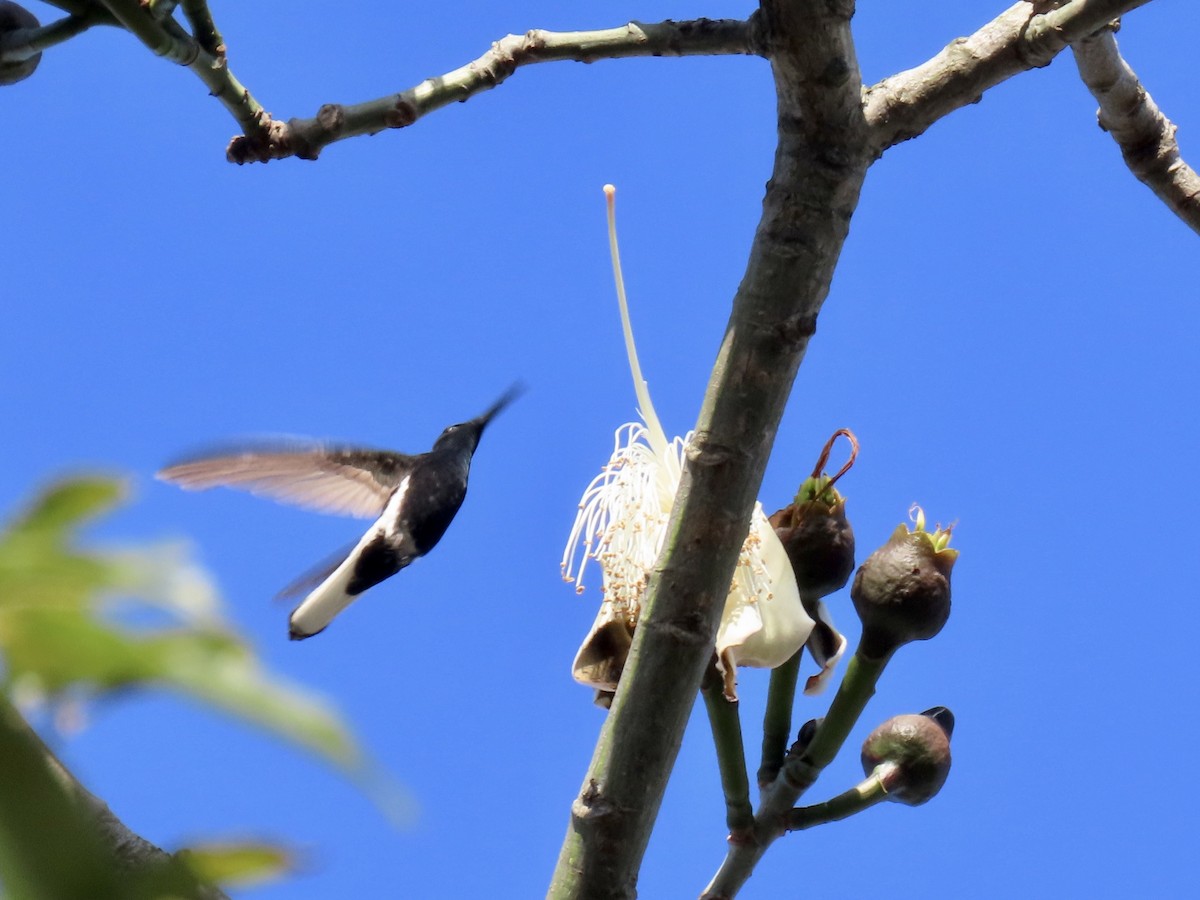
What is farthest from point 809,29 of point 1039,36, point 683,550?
point 683,550

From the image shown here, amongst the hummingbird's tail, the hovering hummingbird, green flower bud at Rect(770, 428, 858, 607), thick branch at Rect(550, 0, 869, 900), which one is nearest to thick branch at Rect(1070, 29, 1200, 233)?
green flower bud at Rect(770, 428, 858, 607)

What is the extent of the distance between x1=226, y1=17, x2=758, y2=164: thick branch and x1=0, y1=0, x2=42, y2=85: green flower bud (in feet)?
1.19

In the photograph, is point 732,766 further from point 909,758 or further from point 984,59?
point 984,59

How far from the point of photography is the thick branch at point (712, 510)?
178cm

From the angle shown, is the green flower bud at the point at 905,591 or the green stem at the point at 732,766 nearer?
the green stem at the point at 732,766

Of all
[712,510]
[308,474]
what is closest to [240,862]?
[712,510]

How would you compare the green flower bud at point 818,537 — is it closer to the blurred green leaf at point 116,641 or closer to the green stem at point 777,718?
the green stem at point 777,718

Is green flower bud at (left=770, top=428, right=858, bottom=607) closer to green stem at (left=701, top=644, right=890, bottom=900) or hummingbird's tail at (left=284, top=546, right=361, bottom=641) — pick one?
green stem at (left=701, top=644, right=890, bottom=900)

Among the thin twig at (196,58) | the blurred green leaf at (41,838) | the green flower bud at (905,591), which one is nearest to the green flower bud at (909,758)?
the green flower bud at (905,591)

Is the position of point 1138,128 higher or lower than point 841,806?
higher

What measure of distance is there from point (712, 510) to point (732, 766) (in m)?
0.65

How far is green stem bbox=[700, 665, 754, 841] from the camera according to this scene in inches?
87.0

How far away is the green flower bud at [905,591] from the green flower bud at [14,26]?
1817 mm

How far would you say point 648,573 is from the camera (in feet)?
8.45
